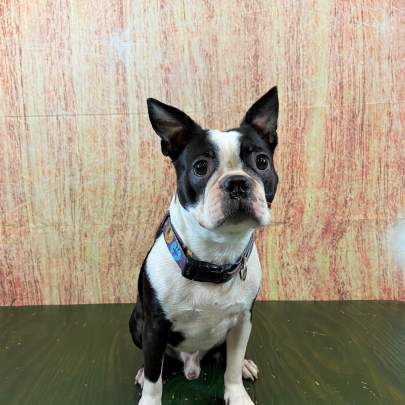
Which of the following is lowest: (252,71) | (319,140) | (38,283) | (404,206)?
(38,283)

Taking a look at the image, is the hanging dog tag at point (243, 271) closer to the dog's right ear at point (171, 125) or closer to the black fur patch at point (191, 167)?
the black fur patch at point (191, 167)

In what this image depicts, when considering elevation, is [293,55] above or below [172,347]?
above

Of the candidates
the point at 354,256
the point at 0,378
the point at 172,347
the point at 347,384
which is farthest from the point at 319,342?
the point at 0,378

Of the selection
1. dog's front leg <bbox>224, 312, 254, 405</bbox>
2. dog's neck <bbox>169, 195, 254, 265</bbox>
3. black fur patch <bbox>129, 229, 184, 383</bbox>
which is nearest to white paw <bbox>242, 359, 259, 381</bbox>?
dog's front leg <bbox>224, 312, 254, 405</bbox>

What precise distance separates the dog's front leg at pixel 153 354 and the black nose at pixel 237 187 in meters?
0.46

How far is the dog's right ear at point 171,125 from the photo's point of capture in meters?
1.16

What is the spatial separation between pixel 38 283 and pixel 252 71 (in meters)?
1.53

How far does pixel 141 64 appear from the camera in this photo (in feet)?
6.22

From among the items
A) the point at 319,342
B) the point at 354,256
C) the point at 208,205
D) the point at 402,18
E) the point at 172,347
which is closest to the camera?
the point at 208,205

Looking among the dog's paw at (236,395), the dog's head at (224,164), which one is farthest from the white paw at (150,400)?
the dog's head at (224,164)

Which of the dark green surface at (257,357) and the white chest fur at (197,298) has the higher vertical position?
the white chest fur at (197,298)

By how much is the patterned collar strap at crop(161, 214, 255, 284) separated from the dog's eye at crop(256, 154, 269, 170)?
0.25 meters

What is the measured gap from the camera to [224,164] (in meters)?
1.07

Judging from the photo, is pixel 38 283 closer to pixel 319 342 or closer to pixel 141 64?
pixel 141 64
